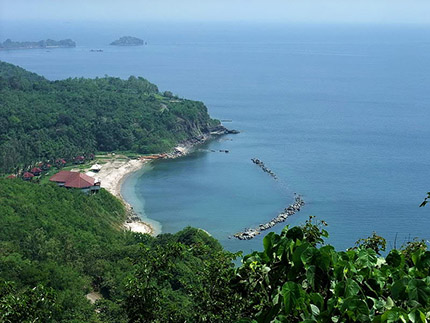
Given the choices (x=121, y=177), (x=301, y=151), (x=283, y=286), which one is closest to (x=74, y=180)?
(x=121, y=177)

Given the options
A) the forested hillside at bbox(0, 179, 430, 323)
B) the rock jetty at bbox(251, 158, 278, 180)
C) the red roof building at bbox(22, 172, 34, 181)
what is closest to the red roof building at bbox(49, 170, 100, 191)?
the red roof building at bbox(22, 172, 34, 181)

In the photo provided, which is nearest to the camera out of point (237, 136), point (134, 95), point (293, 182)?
point (293, 182)

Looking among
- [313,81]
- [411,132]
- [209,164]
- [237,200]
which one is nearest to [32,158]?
[209,164]

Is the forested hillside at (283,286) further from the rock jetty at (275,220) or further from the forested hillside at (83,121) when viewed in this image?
the forested hillside at (83,121)

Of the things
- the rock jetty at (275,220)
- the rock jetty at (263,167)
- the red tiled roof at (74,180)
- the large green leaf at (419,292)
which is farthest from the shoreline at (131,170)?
the large green leaf at (419,292)

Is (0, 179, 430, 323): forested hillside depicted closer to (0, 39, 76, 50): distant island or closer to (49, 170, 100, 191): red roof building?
(49, 170, 100, 191): red roof building

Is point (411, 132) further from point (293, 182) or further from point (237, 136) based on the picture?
point (293, 182)
